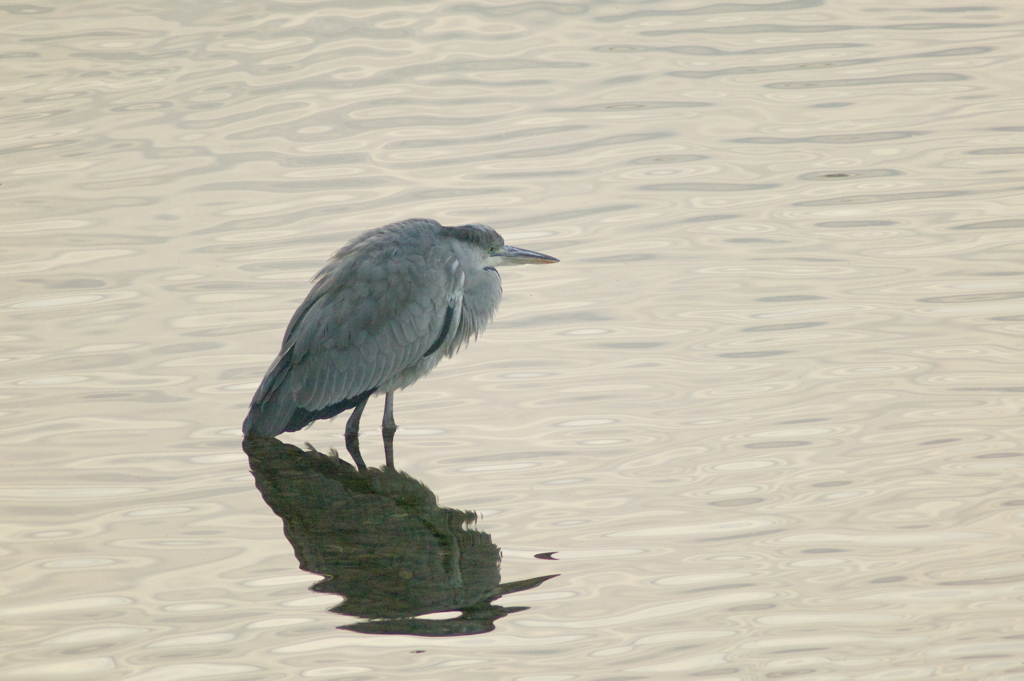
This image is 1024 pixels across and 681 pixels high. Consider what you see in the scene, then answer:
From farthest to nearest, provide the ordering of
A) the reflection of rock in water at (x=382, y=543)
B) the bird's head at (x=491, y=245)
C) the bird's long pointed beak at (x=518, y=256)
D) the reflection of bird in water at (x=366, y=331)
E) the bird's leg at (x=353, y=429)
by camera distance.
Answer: the bird's long pointed beak at (x=518, y=256) → the bird's head at (x=491, y=245) → the bird's leg at (x=353, y=429) → the reflection of bird in water at (x=366, y=331) → the reflection of rock in water at (x=382, y=543)

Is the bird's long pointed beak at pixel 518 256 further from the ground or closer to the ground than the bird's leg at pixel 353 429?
further from the ground

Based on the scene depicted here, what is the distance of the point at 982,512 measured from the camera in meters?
5.35

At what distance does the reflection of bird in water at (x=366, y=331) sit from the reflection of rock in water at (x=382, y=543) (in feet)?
0.70

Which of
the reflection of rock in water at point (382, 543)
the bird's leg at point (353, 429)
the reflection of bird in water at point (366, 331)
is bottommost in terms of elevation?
the reflection of rock in water at point (382, 543)

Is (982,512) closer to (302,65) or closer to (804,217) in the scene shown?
(804,217)

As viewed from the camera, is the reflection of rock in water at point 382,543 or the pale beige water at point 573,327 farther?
the reflection of rock in water at point 382,543

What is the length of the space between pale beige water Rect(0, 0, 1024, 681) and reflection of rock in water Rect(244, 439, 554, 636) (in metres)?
0.09

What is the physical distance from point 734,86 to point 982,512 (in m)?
6.58

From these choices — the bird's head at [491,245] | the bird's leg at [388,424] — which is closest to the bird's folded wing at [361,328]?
the bird's leg at [388,424]

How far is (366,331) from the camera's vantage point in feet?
21.2

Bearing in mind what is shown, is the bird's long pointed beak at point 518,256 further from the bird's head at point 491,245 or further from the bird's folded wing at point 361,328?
the bird's folded wing at point 361,328

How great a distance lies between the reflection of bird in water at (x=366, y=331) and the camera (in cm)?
632

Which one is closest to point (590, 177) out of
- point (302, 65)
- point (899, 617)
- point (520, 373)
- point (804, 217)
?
point (804, 217)

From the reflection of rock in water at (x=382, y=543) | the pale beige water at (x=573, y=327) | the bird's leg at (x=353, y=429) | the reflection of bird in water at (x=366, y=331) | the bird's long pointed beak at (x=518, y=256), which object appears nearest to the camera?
the pale beige water at (x=573, y=327)
